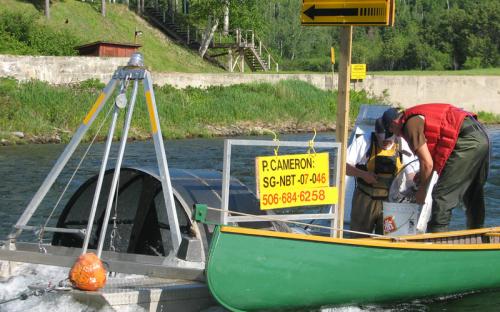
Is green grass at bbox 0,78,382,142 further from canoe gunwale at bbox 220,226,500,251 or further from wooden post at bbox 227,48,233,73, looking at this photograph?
canoe gunwale at bbox 220,226,500,251

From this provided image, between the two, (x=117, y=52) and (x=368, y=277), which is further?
(x=117, y=52)

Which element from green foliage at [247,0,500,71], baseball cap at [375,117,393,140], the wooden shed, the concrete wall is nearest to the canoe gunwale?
baseball cap at [375,117,393,140]

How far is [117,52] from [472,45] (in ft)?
136

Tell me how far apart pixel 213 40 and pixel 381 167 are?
4365 centimetres

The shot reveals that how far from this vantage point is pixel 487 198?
1691 centimetres

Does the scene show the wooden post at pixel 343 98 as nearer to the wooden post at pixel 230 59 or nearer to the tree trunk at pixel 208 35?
the wooden post at pixel 230 59

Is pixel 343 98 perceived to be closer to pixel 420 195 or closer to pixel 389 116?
pixel 389 116

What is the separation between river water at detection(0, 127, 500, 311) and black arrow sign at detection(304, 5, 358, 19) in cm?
268

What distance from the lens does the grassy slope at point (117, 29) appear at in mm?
43281

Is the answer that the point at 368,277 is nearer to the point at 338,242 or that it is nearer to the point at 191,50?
the point at 338,242

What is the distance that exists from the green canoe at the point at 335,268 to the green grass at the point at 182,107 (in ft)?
65.4

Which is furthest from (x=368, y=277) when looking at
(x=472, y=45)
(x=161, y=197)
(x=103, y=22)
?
(x=472, y=45)

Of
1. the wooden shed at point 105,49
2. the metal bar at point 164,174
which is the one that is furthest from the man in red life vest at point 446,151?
the wooden shed at point 105,49

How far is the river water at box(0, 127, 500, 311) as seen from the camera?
26.9 feet
